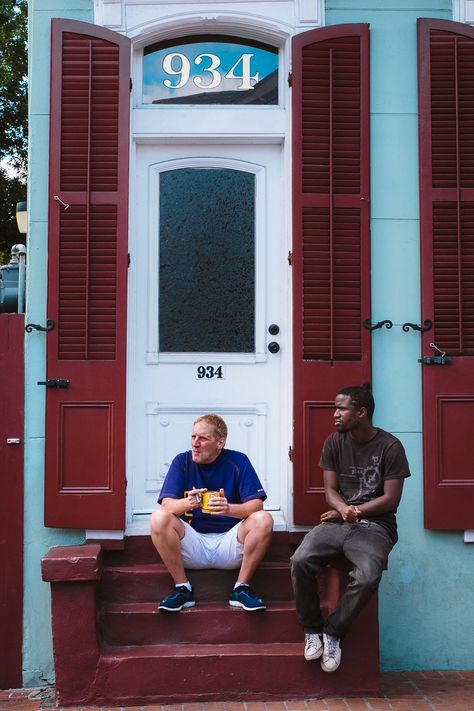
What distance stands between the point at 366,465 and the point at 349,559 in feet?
1.69

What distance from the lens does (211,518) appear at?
486cm

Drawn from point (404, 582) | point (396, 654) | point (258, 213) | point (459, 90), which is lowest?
point (396, 654)

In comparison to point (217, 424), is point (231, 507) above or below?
below

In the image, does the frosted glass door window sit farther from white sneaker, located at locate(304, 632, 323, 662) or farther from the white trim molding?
white sneaker, located at locate(304, 632, 323, 662)

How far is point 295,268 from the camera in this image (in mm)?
5195

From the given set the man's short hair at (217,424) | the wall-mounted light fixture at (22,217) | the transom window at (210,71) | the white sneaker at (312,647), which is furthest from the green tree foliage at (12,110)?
the white sneaker at (312,647)

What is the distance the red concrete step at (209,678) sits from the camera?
4.47 metres

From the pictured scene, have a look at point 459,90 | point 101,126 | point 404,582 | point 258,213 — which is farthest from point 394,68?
point 404,582

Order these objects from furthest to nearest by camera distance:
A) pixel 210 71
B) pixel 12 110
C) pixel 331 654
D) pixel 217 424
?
pixel 12 110, pixel 210 71, pixel 217 424, pixel 331 654

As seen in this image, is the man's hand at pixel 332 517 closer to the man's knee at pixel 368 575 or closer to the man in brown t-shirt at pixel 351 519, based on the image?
the man in brown t-shirt at pixel 351 519

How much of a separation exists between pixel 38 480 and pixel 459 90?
3483mm

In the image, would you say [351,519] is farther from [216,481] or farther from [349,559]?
[216,481]

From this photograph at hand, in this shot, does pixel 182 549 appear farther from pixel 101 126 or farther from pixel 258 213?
pixel 101 126

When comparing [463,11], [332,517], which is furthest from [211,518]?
[463,11]
